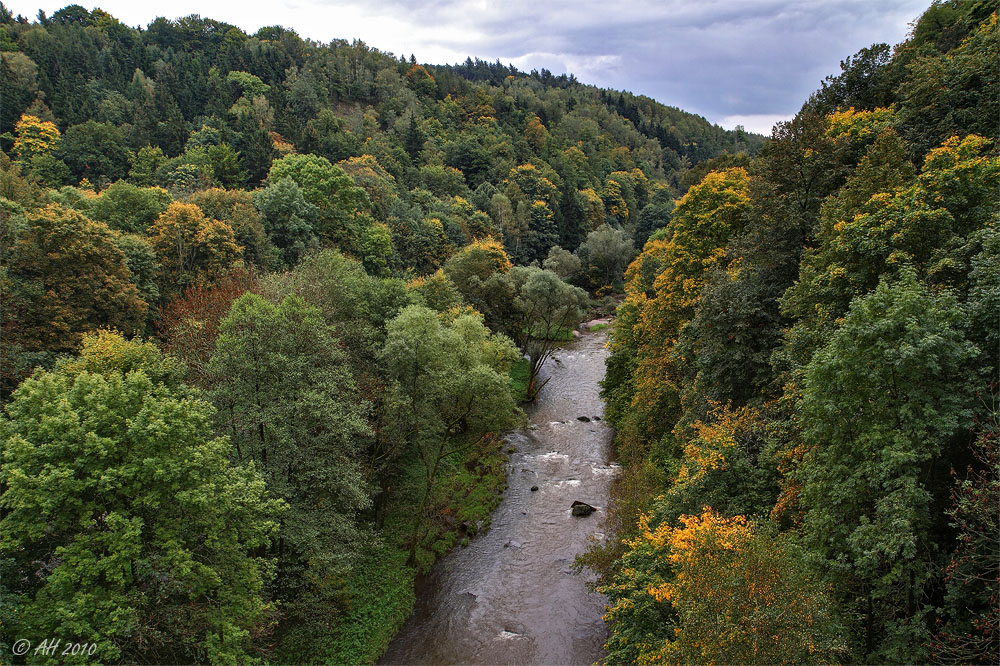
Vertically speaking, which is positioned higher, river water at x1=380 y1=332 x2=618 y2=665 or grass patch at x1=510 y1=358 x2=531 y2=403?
grass patch at x1=510 y1=358 x2=531 y2=403

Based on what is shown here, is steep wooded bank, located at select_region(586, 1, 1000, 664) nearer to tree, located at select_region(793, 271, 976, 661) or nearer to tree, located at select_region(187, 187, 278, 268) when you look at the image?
tree, located at select_region(793, 271, 976, 661)

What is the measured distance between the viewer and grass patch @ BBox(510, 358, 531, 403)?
50.7 meters

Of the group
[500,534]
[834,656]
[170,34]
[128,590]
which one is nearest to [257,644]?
[128,590]

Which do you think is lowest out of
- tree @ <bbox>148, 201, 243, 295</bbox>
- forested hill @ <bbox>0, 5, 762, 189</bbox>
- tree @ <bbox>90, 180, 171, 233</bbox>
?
tree @ <bbox>148, 201, 243, 295</bbox>

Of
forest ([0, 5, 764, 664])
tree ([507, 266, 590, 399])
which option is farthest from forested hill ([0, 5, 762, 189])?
tree ([507, 266, 590, 399])

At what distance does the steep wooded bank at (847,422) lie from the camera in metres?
12.1

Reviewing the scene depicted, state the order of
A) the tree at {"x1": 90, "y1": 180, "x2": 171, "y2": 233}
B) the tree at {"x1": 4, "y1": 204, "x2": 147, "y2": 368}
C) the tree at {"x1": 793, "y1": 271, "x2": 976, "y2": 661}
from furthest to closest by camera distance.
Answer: the tree at {"x1": 90, "y1": 180, "x2": 171, "y2": 233}, the tree at {"x1": 4, "y1": 204, "x2": 147, "y2": 368}, the tree at {"x1": 793, "y1": 271, "x2": 976, "y2": 661}

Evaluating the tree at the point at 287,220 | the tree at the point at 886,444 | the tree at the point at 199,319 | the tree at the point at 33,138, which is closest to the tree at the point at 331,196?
the tree at the point at 287,220

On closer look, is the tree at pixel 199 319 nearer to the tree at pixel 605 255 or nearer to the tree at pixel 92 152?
the tree at pixel 92 152

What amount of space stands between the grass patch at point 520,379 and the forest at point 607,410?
3.44 ft

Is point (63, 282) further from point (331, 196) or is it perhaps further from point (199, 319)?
point (331, 196)

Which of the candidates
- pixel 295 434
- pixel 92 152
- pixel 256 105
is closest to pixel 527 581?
pixel 295 434

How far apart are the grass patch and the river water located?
6.96 meters

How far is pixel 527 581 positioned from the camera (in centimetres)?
2756
